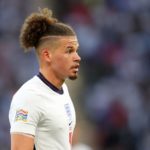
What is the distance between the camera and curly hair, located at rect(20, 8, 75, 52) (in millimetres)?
5711

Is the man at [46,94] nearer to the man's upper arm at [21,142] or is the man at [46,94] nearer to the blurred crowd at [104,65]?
the man's upper arm at [21,142]

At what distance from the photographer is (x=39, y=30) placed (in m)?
5.71

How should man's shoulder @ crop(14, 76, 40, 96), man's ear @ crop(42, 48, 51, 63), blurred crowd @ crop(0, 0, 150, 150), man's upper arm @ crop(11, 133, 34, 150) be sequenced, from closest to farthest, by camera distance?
1. man's upper arm @ crop(11, 133, 34, 150)
2. man's shoulder @ crop(14, 76, 40, 96)
3. man's ear @ crop(42, 48, 51, 63)
4. blurred crowd @ crop(0, 0, 150, 150)

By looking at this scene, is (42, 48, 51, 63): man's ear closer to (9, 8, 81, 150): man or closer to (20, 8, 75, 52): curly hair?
(9, 8, 81, 150): man

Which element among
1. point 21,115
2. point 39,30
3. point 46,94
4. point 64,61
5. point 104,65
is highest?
point 104,65

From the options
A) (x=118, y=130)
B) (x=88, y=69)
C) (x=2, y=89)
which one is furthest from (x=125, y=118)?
(x=2, y=89)

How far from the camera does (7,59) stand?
12.2 m

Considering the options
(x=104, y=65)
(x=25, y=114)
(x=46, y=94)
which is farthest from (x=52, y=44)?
(x=104, y=65)

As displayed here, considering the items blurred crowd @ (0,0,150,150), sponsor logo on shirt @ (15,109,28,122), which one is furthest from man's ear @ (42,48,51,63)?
blurred crowd @ (0,0,150,150)

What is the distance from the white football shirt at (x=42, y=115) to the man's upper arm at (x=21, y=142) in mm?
33

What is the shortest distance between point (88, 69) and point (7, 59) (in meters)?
1.40

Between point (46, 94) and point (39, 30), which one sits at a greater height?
point (39, 30)

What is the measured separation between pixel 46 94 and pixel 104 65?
21.2 ft

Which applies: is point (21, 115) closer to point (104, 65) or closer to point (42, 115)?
point (42, 115)
